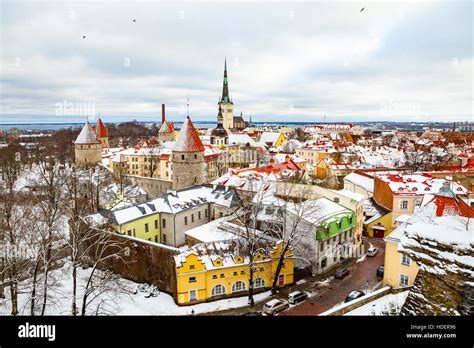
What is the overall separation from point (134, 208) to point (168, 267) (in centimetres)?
509

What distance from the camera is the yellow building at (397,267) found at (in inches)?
403

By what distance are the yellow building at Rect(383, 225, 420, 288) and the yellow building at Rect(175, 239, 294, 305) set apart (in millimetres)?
3504

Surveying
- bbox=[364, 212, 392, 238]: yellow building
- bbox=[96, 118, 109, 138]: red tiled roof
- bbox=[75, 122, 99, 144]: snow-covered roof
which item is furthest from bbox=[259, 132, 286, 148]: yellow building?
bbox=[364, 212, 392, 238]: yellow building

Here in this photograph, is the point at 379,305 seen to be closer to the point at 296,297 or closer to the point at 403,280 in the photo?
the point at 403,280

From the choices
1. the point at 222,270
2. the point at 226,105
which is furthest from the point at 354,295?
the point at 226,105

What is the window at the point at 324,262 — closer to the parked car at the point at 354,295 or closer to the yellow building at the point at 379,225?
the parked car at the point at 354,295

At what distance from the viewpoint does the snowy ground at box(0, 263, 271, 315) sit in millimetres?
10359

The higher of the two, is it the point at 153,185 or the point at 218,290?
the point at 153,185

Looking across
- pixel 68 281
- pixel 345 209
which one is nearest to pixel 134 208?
pixel 68 281

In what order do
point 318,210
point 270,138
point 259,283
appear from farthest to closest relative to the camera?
point 270,138 → point 318,210 → point 259,283

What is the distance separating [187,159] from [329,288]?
13188 millimetres

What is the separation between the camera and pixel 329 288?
1238cm

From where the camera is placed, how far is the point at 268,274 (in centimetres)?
1278

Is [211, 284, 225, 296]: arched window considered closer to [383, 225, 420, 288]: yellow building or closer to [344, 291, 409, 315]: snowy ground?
[383, 225, 420, 288]: yellow building
